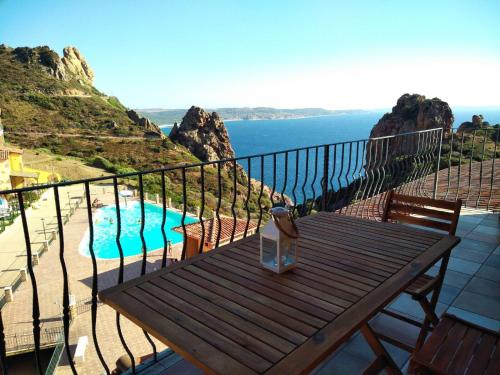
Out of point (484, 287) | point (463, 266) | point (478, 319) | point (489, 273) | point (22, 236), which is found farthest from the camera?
point (22, 236)

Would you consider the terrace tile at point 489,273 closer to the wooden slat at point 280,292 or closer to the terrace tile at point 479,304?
the terrace tile at point 479,304

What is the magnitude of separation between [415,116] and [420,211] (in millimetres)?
32988

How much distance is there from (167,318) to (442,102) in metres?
34.3

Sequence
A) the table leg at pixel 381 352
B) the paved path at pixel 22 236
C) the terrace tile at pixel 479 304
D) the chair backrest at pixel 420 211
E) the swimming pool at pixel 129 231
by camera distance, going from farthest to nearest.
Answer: the swimming pool at pixel 129 231, the paved path at pixel 22 236, the terrace tile at pixel 479 304, the chair backrest at pixel 420 211, the table leg at pixel 381 352

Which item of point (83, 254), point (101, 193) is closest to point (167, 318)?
point (83, 254)

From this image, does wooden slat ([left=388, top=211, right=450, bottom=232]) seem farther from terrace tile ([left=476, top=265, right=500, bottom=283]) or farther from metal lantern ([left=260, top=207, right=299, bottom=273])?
terrace tile ([left=476, top=265, right=500, bottom=283])

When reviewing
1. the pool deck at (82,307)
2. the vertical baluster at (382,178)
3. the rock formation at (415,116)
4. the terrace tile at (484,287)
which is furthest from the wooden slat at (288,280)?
the rock formation at (415,116)

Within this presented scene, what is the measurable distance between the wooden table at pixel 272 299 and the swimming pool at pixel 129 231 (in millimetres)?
Answer: 15644

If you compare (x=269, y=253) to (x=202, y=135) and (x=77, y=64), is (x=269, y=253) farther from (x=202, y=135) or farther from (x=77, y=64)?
(x=77, y=64)

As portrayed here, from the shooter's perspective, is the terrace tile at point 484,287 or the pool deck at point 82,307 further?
the pool deck at point 82,307

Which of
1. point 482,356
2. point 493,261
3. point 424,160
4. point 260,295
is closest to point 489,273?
point 493,261

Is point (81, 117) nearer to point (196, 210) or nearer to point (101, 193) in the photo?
point (101, 193)

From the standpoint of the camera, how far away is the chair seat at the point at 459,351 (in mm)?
1317

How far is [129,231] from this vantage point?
20.1 metres
